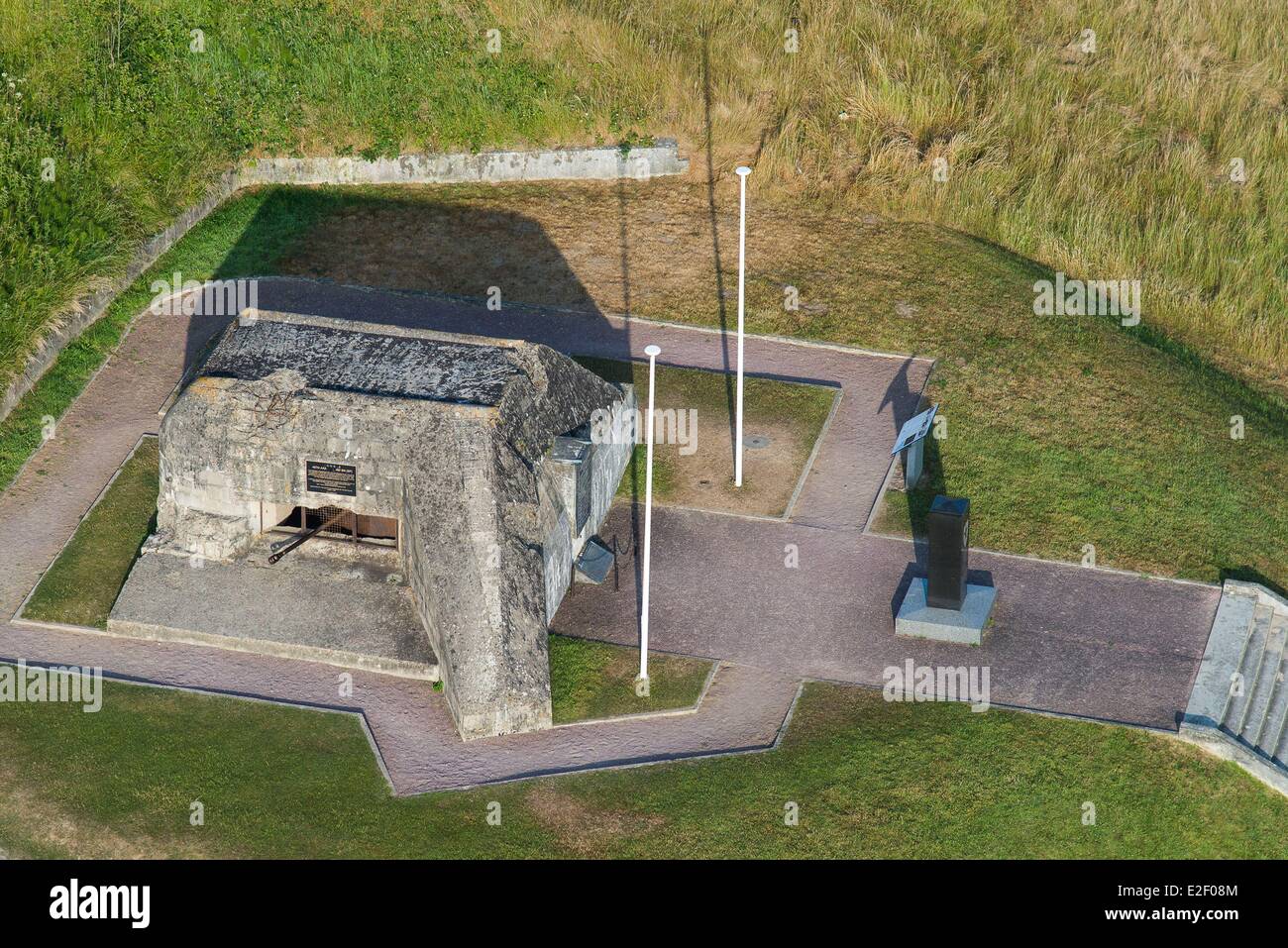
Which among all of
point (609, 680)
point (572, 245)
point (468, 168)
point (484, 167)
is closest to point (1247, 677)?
point (609, 680)

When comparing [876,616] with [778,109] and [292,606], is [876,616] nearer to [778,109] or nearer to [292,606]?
[292,606]

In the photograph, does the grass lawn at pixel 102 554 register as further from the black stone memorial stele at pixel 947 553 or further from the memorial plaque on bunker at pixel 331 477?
the black stone memorial stele at pixel 947 553

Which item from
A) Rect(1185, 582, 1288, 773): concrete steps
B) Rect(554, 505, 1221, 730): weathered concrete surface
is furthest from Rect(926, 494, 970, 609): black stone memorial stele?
Rect(1185, 582, 1288, 773): concrete steps

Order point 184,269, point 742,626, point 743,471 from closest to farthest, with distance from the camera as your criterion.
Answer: point 742,626
point 743,471
point 184,269

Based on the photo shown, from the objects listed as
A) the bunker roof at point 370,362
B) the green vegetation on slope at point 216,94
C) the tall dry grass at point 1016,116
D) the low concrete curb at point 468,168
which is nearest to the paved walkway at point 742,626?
the bunker roof at point 370,362

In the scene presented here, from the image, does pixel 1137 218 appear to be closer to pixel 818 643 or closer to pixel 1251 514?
pixel 1251 514

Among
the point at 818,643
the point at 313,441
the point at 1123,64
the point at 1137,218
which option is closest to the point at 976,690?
the point at 818,643
